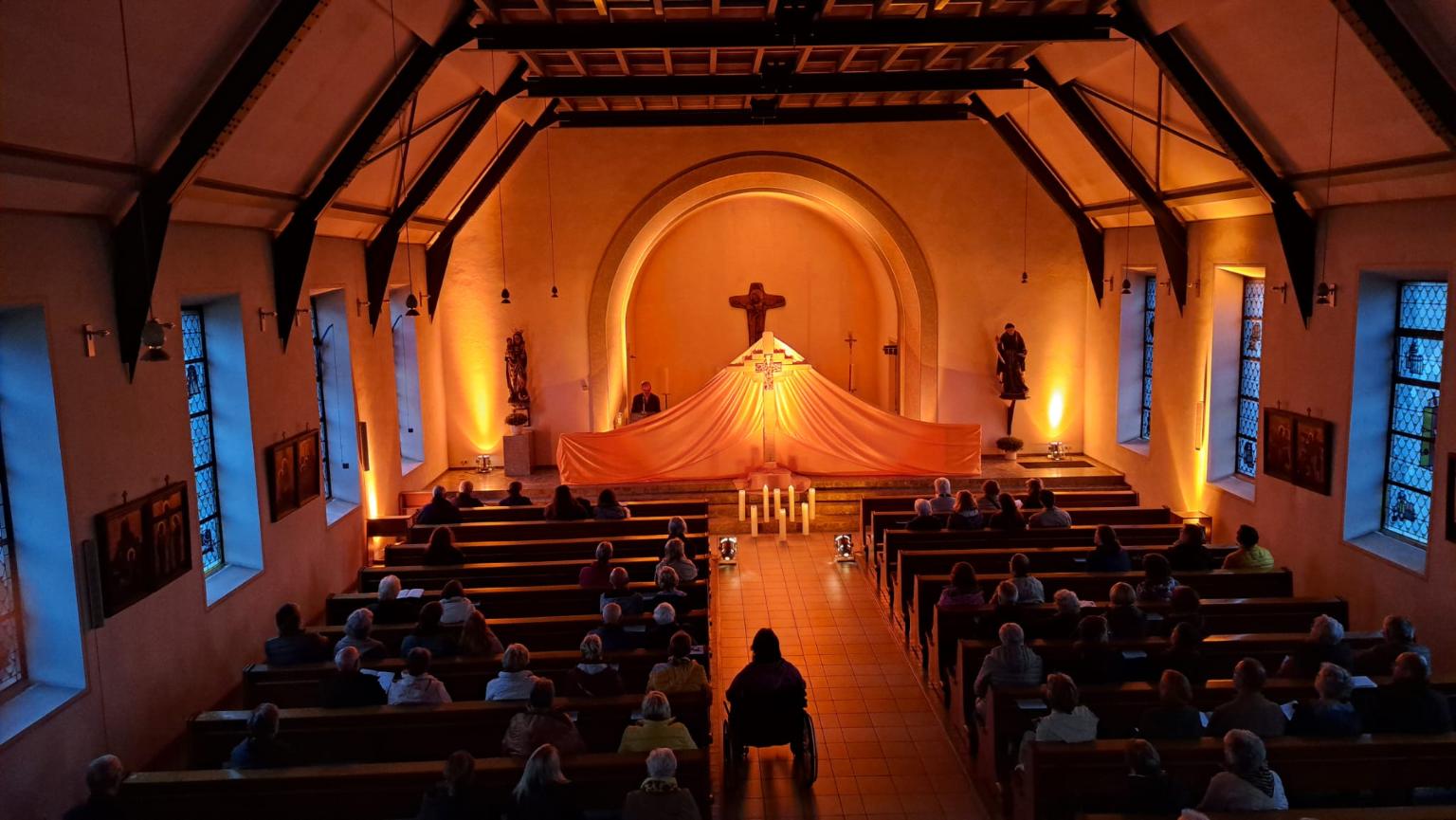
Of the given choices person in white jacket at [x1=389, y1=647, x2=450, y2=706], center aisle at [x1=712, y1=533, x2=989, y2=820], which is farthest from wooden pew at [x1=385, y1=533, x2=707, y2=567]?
person in white jacket at [x1=389, y1=647, x2=450, y2=706]

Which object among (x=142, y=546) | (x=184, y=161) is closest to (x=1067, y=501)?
(x=142, y=546)

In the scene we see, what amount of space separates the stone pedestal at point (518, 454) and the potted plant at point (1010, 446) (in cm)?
667

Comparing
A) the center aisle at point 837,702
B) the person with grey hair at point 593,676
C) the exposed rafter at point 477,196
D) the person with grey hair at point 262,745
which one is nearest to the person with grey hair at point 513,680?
the person with grey hair at point 593,676

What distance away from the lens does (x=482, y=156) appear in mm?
13352

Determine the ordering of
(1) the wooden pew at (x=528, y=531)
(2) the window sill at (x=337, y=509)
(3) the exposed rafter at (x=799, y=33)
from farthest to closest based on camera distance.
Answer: (2) the window sill at (x=337, y=509)
(1) the wooden pew at (x=528, y=531)
(3) the exposed rafter at (x=799, y=33)

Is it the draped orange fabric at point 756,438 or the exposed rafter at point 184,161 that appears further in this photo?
the draped orange fabric at point 756,438

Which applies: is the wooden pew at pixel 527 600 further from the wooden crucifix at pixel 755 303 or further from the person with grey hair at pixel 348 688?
the wooden crucifix at pixel 755 303

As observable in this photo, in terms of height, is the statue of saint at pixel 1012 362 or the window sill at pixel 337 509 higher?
the statue of saint at pixel 1012 362

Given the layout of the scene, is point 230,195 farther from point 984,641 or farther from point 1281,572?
point 1281,572

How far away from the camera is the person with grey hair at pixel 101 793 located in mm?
4836

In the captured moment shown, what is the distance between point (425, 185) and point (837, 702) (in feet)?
23.3

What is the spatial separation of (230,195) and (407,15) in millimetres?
1860

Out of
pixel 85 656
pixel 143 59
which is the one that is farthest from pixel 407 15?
pixel 85 656

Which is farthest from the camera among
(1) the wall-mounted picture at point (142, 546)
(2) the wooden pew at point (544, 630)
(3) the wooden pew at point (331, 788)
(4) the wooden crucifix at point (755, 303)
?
(4) the wooden crucifix at point (755, 303)
